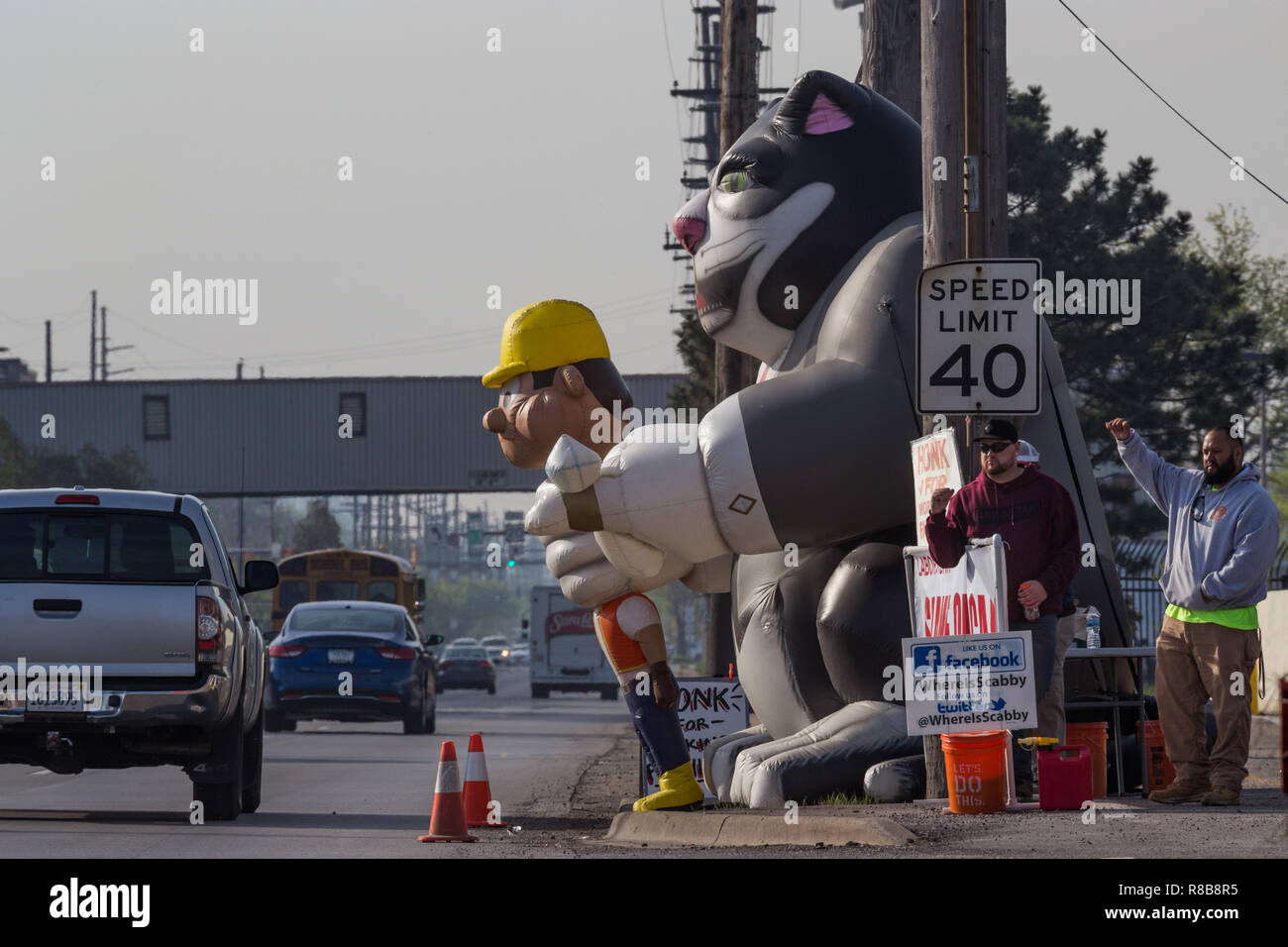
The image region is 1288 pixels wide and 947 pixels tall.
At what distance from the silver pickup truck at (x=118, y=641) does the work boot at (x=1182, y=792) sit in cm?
542

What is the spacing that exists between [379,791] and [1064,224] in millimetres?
22724

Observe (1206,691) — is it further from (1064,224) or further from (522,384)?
(1064,224)

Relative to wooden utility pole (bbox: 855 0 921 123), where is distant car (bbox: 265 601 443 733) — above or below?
below

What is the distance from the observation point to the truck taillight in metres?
12.4

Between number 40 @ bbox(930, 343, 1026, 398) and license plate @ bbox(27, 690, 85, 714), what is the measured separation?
17.2 ft

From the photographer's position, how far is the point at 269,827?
1240 centimetres

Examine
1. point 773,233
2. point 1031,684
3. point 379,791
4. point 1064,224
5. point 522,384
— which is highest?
point 1064,224

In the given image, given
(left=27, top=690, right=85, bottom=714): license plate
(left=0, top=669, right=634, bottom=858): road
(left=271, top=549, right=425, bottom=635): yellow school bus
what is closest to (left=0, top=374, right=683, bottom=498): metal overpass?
(left=271, top=549, right=425, bottom=635): yellow school bus

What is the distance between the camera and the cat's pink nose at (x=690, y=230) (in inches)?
536

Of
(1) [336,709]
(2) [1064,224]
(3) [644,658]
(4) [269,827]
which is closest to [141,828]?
(4) [269,827]

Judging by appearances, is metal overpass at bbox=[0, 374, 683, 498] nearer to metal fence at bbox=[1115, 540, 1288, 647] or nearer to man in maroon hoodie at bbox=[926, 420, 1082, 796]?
metal fence at bbox=[1115, 540, 1288, 647]

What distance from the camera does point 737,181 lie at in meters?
13.4

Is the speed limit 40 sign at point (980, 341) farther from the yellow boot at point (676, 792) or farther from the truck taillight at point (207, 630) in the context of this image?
the truck taillight at point (207, 630)

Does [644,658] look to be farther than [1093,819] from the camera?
Yes
